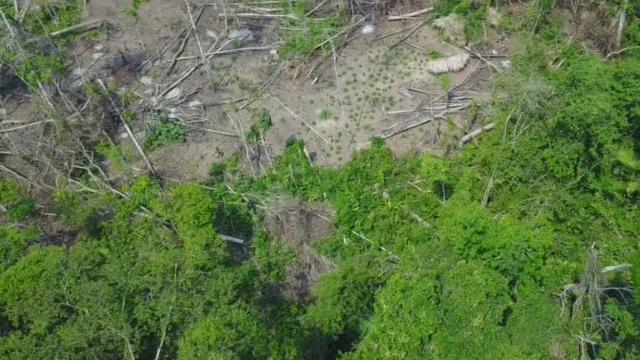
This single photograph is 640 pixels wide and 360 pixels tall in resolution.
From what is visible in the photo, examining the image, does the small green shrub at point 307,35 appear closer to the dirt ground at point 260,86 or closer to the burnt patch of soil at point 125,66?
the dirt ground at point 260,86

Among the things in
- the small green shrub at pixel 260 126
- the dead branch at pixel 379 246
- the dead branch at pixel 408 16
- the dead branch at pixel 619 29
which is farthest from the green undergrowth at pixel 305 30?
the dead branch at pixel 619 29

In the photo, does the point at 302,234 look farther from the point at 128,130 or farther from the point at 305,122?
the point at 128,130

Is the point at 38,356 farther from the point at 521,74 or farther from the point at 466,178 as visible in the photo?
the point at 521,74

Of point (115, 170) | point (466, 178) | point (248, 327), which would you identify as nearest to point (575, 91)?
point (466, 178)

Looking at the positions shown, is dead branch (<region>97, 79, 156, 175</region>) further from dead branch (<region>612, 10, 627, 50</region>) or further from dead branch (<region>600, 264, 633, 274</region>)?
dead branch (<region>612, 10, 627, 50</region>)

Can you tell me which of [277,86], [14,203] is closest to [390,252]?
[277,86]

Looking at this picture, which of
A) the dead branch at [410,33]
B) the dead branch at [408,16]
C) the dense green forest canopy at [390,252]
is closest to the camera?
the dense green forest canopy at [390,252]
